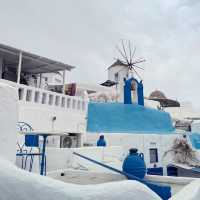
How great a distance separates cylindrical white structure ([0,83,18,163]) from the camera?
3721 millimetres

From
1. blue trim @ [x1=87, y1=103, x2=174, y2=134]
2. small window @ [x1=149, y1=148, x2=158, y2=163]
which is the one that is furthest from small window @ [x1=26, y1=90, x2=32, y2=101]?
small window @ [x1=149, y1=148, x2=158, y2=163]

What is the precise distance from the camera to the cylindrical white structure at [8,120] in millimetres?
3721

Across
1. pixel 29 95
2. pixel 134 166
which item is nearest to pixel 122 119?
pixel 29 95

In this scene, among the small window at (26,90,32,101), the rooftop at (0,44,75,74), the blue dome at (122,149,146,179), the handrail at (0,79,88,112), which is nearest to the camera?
the blue dome at (122,149,146,179)

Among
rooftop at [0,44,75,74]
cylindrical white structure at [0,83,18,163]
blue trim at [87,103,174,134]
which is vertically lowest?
cylindrical white structure at [0,83,18,163]

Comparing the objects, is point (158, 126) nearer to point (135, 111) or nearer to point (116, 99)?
point (135, 111)

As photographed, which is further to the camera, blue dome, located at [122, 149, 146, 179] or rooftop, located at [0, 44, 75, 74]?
rooftop, located at [0, 44, 75, 74]

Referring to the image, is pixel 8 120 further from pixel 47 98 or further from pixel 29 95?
pixel 47 98

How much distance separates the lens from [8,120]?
3826 mm

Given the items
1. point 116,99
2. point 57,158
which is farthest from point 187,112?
point 57,158

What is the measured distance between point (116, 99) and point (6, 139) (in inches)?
658

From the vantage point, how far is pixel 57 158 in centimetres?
756

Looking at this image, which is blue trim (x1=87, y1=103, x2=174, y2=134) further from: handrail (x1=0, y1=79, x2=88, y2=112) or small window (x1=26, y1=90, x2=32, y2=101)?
small window (x1=26, y1=90, x2=32, y2=101)

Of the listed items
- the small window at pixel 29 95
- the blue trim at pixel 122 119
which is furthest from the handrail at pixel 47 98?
the blue trim at pixel 122 119
